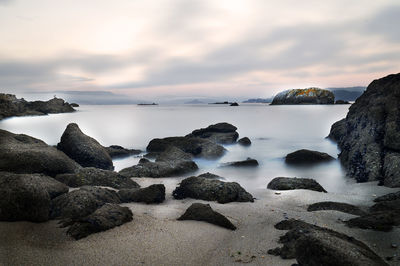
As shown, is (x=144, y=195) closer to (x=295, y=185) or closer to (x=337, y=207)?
(x=337, y=207)

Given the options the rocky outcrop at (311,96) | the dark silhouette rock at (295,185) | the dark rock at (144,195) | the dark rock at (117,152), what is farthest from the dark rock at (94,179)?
the rocky outcrop at (311,96)

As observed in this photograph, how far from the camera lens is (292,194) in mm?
6984

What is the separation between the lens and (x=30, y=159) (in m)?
7.01

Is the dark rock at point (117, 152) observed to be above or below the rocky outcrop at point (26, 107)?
below

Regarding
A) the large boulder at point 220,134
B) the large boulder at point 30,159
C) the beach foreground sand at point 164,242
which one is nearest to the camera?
the beach foreground sand at point 164,242

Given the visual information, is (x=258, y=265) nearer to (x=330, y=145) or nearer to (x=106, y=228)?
(x=106, y=228)

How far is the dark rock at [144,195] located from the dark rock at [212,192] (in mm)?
625

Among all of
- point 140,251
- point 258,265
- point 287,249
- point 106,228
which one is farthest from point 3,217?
point 287,249

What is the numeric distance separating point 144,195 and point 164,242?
245 centimetres

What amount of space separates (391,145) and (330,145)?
12.4 m

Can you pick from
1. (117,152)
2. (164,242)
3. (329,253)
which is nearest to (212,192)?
(164,242)

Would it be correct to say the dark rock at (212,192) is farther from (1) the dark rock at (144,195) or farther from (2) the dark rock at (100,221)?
(2) the dark rock at (100,221)

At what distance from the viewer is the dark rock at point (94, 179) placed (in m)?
6.86

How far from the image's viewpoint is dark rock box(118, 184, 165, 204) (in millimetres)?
6091
